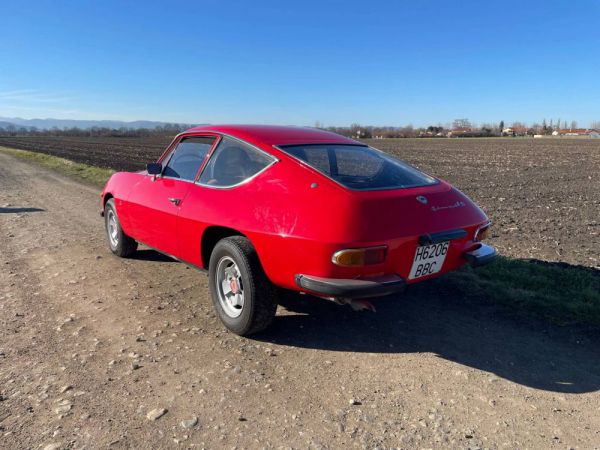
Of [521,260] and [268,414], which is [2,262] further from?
[521,260]

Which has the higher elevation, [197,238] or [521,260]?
[197,238]

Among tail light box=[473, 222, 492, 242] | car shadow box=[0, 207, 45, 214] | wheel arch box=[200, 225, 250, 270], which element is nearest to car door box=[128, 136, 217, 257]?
wheel arch box=[200, 225, 250, 270]

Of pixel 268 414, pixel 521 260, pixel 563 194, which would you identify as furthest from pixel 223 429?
pixel 563 194

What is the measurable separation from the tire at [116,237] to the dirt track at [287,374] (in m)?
0.82

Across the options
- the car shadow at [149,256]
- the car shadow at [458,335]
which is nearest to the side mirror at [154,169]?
the car shadow at [149,256]

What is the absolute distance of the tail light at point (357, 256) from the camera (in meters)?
2.77

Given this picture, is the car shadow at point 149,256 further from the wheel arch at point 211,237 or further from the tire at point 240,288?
the tire at point 240,288

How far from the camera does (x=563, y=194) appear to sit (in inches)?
434

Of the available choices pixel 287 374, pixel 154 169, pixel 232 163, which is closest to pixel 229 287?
pixel 287 374

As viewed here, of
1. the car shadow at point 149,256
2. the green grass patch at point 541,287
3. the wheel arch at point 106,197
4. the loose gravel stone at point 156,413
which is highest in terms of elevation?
the wheel arch at point 106,197

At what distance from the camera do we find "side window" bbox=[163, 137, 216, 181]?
4020mm

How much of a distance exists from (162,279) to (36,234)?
3.14 meters

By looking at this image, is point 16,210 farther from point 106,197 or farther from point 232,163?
point 232,163

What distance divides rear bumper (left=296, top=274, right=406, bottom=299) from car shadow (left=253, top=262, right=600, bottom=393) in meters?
0.64
